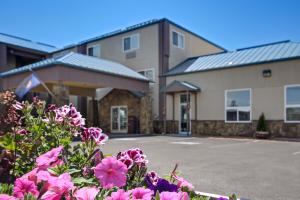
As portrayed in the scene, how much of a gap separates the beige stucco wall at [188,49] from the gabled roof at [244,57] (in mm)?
609

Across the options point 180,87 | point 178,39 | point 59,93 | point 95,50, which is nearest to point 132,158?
point 59,93

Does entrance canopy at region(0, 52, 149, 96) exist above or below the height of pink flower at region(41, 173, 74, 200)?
above

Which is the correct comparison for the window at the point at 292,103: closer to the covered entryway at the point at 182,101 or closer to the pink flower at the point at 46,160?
the covered entryway at the point at 182,101

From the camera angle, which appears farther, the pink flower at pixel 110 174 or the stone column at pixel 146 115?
the stone column at pixel 146 115

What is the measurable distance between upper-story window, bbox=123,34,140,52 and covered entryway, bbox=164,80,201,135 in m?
5.03

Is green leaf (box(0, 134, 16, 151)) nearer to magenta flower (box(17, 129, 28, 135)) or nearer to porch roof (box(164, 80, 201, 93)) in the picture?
magenta flower (box(17, 129, 28, 135))

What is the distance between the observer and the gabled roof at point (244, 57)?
621 inches

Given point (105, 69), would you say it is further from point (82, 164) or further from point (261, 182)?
point (82, 164)

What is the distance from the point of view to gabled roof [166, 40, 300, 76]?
15771 mm

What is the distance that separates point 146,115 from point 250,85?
7.01 m

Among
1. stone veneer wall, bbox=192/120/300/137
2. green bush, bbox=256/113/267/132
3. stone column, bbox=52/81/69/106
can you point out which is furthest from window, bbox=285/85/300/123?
stone column, bbox=52/81/69/106

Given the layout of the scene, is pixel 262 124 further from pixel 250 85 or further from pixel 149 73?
pixel 149 73

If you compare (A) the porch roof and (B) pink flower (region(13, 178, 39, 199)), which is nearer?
(B) pink flower (region(13, 178, 39, 199))

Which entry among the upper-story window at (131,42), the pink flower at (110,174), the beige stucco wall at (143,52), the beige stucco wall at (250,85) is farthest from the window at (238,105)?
the pink flower at (110,174)
